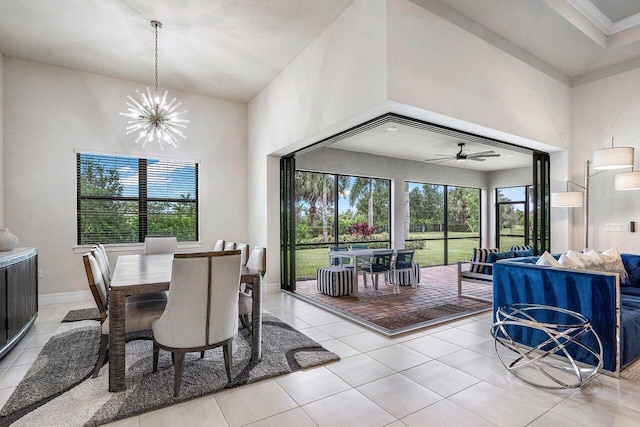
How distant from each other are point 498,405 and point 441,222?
26.4 feet

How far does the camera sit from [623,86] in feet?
14.8

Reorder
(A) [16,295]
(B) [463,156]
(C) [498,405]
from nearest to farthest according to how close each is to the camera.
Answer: (C) [498,405]
(A) [16,295]
(B) [463,156]

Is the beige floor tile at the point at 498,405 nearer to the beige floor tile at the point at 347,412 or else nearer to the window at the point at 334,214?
the beige floor tile at the point at 347,412

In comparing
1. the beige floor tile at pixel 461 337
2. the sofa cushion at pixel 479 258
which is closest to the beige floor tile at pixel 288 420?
the beige floor tile at pixel 461 337

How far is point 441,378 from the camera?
251cm

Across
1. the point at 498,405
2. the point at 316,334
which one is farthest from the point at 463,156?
the point at 498,405

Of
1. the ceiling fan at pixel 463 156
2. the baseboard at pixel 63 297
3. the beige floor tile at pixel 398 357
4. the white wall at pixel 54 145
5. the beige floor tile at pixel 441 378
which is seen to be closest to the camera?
the beige floor tile at pixel 441 378

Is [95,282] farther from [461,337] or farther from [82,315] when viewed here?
[461,337]

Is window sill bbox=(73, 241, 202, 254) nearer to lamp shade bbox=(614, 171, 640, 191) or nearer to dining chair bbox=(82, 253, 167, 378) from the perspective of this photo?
dining chair bbox=(82, 253, 167, 378)

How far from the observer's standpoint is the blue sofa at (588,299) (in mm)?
2547

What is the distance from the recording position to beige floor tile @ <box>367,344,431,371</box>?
9.03ft

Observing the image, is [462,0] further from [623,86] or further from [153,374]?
[153,374]

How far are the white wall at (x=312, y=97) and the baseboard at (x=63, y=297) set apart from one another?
269 centimetres

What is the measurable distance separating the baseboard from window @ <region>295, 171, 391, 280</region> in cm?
372
